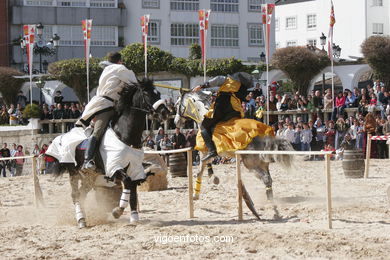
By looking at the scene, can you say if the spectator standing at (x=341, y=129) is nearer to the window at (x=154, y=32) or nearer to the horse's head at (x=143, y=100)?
the horse's head at (x=143, y=100)

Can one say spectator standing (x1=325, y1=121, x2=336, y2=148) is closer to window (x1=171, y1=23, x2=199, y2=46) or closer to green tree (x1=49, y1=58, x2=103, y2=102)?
green tree (x1=49, y1=58, x2=103, y2=102)

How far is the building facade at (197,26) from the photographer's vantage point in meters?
52.5

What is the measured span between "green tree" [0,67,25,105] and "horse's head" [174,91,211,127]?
91.1 feet

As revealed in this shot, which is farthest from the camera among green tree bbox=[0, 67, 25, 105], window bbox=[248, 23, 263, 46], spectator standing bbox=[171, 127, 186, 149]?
window bbox=[248, 23, 263, 46]

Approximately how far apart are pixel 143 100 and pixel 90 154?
115 cm

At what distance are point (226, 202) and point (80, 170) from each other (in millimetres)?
3135

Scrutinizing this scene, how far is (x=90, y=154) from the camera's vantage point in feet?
37.2

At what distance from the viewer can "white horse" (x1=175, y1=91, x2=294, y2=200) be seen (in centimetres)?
1277

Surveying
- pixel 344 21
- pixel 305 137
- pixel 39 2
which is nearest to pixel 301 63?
pixel 305 137

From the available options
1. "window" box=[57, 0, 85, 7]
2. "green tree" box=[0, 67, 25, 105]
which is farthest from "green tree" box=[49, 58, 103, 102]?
"window" box=[57, 0, 85, 7]

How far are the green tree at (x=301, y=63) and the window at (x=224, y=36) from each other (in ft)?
56.1

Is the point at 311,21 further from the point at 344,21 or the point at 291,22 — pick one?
the point at 344,21

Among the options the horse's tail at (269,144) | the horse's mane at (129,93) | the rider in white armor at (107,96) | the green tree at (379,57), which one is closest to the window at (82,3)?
the green tree at (379,57)

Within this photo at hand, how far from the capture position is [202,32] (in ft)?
105
